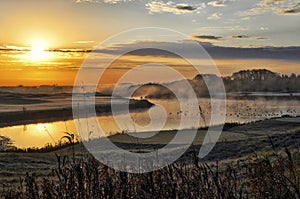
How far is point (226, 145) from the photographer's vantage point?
17.2 metres

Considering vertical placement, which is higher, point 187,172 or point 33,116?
point 33,116

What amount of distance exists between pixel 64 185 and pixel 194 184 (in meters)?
1.52

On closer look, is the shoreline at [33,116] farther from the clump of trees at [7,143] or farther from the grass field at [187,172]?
the grass field at [187,172]

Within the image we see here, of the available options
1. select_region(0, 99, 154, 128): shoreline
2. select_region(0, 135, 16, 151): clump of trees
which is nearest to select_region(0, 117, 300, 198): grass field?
select_region(0, 135, 16, 151): clump of trees

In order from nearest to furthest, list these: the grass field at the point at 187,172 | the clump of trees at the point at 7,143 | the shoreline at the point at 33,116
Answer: the grass field at the point at 187,172, the clump of trees at the point at 7,143, the shoreline at the point at 33,116

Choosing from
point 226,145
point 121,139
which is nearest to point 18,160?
point 121,139

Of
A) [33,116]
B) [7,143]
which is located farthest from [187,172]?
[33,116]

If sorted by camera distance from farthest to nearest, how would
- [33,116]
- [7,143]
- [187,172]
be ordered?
[33,116]
[7,143]
[187,172]

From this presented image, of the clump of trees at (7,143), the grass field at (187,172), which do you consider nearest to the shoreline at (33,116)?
the clump of trees at (7,143)

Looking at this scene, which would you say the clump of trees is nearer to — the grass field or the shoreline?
the grass field

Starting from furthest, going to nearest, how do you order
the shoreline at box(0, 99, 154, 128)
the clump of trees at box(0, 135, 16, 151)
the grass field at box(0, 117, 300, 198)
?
the shoreline at box(0, 99, 154, 128), the clump of trees at box(0, 135, 16, 151), the grass field at box(0, 117, 300, 198)

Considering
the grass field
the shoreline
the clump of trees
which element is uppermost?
the shoreline

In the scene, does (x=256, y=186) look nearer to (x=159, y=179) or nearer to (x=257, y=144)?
(x=159, y=179)

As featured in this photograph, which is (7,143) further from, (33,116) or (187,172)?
(187,172)
